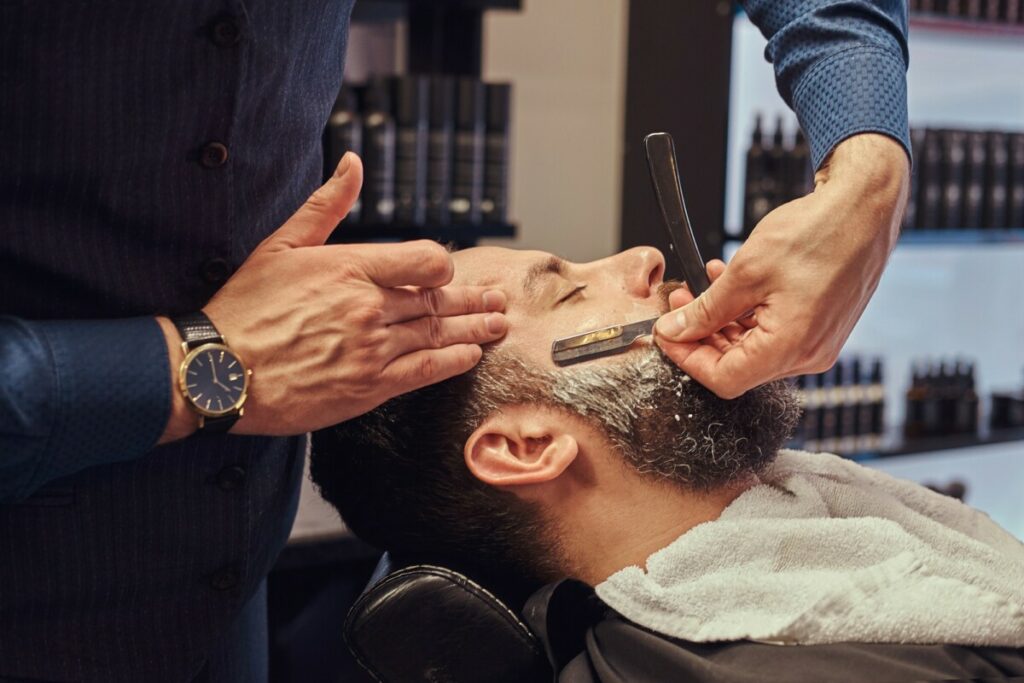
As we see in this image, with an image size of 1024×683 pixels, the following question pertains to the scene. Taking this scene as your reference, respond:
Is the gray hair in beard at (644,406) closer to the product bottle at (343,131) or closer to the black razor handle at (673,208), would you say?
the black razor handle at (673,208)

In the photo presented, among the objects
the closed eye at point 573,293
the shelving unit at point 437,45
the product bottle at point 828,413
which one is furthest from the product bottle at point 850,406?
the closed eye at point 573,293

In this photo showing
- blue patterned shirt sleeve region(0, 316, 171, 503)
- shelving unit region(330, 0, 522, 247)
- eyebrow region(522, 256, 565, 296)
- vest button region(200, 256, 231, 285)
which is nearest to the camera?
blue patterned shirt sleeve region(0, 316, 171, 503)

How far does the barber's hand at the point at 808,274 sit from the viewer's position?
43.7 inches

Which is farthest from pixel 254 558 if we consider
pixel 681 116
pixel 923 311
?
pixel 923 311

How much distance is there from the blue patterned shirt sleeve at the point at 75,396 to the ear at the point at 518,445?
1.40ft

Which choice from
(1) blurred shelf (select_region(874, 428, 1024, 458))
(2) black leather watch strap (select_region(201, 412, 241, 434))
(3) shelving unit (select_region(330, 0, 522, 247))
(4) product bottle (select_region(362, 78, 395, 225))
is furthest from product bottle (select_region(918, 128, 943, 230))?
(2) black leather watch strap (select_region(201, 412, 241, 434))

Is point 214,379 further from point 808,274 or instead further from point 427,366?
point 808,274

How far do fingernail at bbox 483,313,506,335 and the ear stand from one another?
0.11m

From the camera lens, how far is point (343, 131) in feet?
8.48

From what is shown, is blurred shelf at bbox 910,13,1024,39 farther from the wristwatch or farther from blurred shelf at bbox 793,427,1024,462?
the wristwatch

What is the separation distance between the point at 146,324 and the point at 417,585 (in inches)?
16.5

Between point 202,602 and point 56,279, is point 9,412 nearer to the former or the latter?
point 56,279

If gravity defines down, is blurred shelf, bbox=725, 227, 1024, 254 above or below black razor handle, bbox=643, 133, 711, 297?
below

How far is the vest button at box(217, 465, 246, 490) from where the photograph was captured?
1.24 metres
